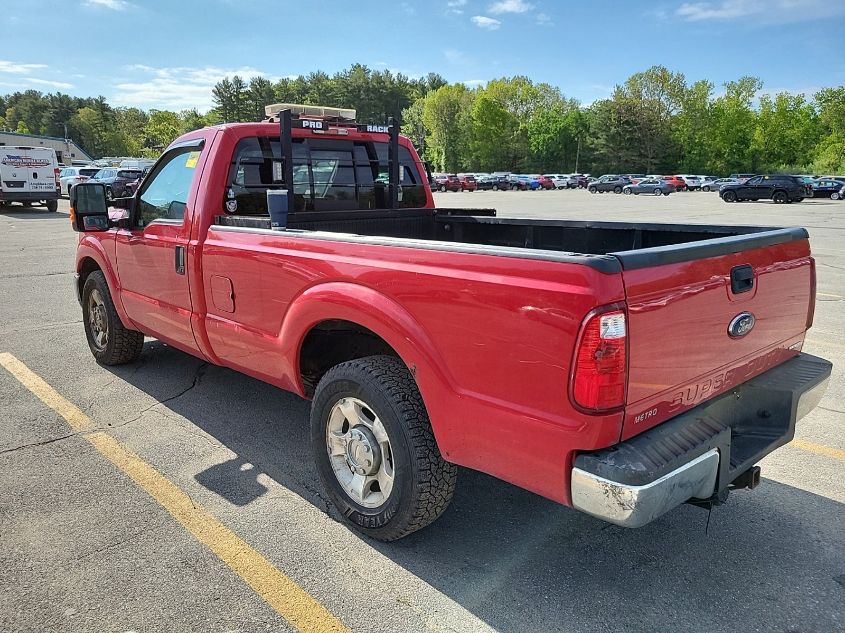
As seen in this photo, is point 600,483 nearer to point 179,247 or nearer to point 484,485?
point 484,485

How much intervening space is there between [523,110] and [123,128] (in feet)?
249

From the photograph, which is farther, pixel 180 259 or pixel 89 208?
pixel 89 208

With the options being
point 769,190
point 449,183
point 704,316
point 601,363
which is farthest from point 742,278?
point 449,183

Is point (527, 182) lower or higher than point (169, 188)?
lower

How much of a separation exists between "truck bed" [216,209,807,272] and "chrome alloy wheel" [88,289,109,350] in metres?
2.19

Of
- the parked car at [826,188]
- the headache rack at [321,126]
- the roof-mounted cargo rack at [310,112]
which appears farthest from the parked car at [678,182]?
the roof-mounted cargo rack at [310,112]

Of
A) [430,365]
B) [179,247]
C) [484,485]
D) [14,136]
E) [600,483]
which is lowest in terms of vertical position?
[484,485]

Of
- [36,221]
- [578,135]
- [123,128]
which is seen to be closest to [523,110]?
[578,135]

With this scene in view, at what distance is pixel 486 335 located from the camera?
7.58ft

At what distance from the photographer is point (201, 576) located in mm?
2736

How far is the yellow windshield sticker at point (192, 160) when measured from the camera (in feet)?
13.5

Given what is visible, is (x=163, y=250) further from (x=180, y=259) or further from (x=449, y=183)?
(x=449, y=183)

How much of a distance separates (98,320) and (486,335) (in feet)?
14.7

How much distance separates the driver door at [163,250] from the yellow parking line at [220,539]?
78 centimetres
